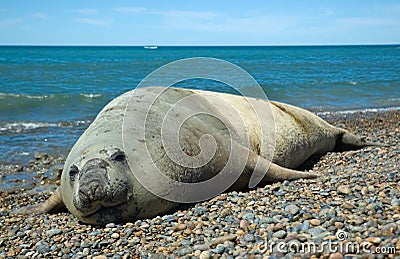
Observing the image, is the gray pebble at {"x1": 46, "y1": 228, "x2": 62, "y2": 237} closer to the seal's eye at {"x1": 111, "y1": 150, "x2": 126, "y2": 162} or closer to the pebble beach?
the pebble beach

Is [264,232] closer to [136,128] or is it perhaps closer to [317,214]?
[317,214]

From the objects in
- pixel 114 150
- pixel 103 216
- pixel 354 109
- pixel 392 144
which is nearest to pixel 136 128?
pixel 114 150

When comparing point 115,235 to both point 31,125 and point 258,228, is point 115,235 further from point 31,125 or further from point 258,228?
point 31,125

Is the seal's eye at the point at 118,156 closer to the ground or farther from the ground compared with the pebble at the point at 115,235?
farther from the ground

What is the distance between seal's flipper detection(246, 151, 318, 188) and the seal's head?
1580 mm

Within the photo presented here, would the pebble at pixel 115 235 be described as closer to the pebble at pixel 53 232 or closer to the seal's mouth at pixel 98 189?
the seal's mouth at pixel 98 189

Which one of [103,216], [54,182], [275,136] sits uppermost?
[275,136]

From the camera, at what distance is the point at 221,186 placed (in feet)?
16.6

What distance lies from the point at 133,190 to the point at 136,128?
76 centimetres

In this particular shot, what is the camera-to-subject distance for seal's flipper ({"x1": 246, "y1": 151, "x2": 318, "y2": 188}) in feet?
17.4

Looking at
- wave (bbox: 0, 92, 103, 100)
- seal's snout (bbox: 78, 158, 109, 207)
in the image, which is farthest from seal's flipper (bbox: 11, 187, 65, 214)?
wave (bbox: 0, 92, 103, 100)

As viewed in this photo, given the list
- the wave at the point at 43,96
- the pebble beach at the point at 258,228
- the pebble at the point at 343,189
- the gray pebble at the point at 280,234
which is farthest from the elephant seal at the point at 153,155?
the wave at the point at 43,96

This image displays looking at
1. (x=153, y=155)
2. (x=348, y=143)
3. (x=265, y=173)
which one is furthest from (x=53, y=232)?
(x=348, y=143)

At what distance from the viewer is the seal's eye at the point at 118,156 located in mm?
4363
